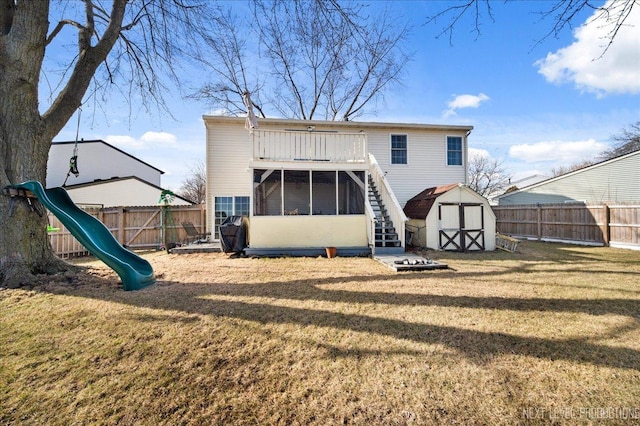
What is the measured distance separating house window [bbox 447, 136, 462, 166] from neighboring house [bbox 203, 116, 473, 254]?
0.05m

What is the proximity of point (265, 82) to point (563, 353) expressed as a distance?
1842cm

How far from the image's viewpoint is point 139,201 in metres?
19.2

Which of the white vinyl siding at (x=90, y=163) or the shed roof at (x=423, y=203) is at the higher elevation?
the white vinyl siding at (x=90, y=163)

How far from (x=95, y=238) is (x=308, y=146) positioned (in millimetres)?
6291

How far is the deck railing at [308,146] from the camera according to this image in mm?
8977

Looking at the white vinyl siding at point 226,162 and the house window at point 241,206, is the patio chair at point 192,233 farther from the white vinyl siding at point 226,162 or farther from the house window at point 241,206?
the house window at point 241,206

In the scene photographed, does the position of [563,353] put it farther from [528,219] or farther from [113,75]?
[528,219]

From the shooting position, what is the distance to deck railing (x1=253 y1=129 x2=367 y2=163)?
8.98m

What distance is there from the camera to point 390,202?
380 inches

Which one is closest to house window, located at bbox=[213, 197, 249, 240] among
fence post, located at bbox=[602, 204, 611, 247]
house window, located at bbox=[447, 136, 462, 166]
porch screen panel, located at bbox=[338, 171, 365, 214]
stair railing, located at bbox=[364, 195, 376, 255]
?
porch screen panel, located at bbox=[338, 171, 365, 214]

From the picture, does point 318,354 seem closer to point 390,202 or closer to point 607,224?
point 390,202

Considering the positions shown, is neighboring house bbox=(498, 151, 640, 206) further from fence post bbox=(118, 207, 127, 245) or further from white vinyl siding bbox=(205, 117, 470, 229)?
fence post bbox=(118, 207, 127, 245)

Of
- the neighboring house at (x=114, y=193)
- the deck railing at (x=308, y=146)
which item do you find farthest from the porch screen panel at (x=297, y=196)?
the neighboring house at (x=114, y=193)

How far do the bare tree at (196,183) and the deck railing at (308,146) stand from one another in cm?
2959
